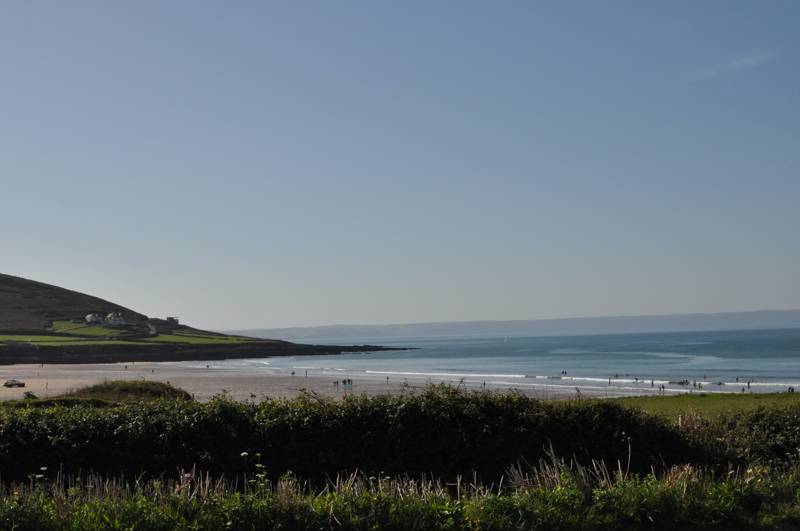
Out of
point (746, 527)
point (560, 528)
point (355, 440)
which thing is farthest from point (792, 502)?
point (355, 440)

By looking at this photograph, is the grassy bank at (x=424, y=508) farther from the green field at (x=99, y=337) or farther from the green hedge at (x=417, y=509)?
the green field at (x=99, y=337)

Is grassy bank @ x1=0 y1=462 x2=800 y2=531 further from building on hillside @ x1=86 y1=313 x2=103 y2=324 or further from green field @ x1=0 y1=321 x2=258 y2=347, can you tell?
building on hillside @ x1=86 y1=313 x2=103 y2=324

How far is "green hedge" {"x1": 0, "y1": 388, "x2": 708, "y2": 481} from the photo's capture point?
14.7 metres

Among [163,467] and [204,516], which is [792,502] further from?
[163,467]

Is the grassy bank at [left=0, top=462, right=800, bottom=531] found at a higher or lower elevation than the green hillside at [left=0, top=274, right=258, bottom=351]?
lower

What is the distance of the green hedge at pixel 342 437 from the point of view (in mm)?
14711

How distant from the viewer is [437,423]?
15727mm

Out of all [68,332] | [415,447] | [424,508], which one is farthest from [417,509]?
[68,332]

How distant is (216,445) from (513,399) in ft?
18.6

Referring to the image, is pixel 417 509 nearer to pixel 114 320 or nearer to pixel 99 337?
pixel 99 337

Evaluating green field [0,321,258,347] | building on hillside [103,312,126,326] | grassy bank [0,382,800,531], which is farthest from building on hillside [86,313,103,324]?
grassy bank [0,382,800,531]

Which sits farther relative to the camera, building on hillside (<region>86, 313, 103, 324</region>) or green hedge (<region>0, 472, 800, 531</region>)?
building on hillside (<region>86, 313, 103, 324</region>)

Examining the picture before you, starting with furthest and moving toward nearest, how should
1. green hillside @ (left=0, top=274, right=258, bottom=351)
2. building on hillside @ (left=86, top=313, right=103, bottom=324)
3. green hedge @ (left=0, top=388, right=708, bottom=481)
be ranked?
1. building on hillside @ (left=86, top=313, right=103, bottom=324)
2. green hillside @ (left=0, top=274, right=258, bottom=351)
3. green hedge @ (left=0, top=388, right=708, bottom=481)

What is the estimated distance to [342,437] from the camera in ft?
50.4
